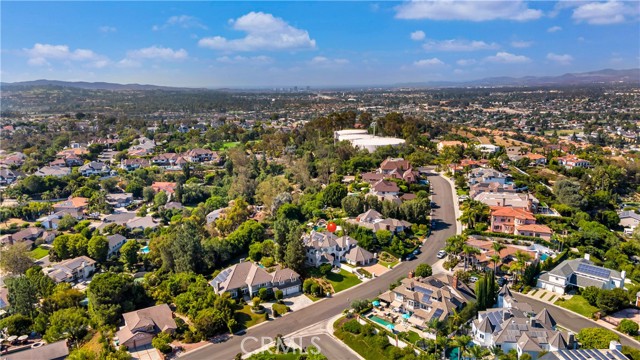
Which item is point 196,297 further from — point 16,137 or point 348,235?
point 16,137

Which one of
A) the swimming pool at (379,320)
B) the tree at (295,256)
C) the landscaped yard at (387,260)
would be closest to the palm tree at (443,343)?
the swimming pool at (379,320)

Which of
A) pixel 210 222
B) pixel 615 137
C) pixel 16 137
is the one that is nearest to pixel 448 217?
pixel 210 222

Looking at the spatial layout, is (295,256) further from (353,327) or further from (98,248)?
(98,248)

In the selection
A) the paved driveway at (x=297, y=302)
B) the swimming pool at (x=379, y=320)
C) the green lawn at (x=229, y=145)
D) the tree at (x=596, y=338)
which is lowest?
the paved driveway at (x=297, y=302)

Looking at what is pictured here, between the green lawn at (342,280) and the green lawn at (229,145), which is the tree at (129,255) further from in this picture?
the green lawn at (229,145)

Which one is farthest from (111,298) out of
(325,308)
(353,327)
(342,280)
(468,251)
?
(468,251)

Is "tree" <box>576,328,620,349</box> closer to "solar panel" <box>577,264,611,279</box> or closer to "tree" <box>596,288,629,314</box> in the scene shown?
"tree" <box>596,288,629,314</box>
